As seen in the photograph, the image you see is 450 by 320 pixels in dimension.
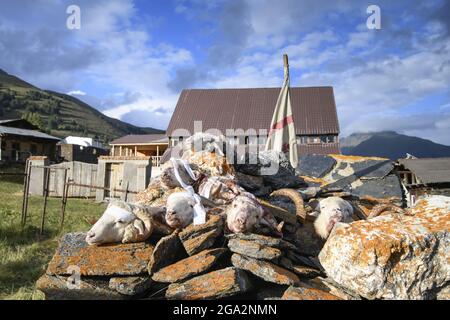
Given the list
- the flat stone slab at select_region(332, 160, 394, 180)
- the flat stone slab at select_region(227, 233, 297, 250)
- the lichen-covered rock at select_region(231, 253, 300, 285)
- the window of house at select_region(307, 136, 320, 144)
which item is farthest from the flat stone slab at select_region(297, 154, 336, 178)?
the window of house at select_region(307, 136, 320, 144)

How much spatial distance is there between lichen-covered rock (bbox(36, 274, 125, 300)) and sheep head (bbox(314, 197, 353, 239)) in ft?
6.95

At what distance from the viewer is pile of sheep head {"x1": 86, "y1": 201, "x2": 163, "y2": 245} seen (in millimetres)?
3432

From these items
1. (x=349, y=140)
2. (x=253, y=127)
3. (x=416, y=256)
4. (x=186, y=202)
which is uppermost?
(x=349, y=140)

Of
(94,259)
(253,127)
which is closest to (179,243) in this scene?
(94,259)

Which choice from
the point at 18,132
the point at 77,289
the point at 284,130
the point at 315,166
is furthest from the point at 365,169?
the point at 18,132

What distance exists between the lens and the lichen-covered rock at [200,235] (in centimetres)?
330

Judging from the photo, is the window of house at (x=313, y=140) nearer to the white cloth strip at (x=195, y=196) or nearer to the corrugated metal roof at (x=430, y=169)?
the corrugated metal roof at (x=430, y=169)

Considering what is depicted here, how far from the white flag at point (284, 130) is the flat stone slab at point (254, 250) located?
3.88m

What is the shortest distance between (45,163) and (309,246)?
54.0 feet

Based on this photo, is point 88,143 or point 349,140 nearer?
point 88,143

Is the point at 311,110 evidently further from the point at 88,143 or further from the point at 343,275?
the point at 88,143

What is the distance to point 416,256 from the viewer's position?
2947mm

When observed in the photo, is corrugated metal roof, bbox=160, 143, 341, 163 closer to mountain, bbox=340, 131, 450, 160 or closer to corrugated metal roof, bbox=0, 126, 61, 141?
corrugated metal roof, bbox=0, 126, 61, 141

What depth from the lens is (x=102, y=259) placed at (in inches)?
129
